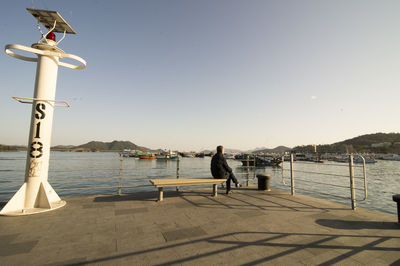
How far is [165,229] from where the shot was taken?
3.22 metres

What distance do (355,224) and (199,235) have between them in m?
3.15

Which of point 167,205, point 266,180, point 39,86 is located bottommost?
point 167,205

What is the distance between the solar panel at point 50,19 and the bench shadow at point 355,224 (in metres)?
7.84

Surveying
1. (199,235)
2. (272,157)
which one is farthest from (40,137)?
(272,157)

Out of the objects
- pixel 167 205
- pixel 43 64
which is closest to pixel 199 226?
pixel 167 205

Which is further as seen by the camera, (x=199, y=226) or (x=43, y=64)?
(x=43, y=64)

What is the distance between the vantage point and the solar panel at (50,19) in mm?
4464

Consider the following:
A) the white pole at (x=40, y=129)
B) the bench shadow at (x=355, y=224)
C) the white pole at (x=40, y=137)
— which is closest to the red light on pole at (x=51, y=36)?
the white pole at (x=40, y=137)

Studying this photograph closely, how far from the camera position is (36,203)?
4.25 m

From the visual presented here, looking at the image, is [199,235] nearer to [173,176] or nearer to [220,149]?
[220,149]

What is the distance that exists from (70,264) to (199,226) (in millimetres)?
1980

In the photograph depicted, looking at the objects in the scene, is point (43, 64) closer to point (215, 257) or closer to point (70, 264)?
point (70, 264)

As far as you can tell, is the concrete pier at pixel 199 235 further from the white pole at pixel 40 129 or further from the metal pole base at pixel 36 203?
the white pole at pixel 40 129

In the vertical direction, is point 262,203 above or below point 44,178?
below
